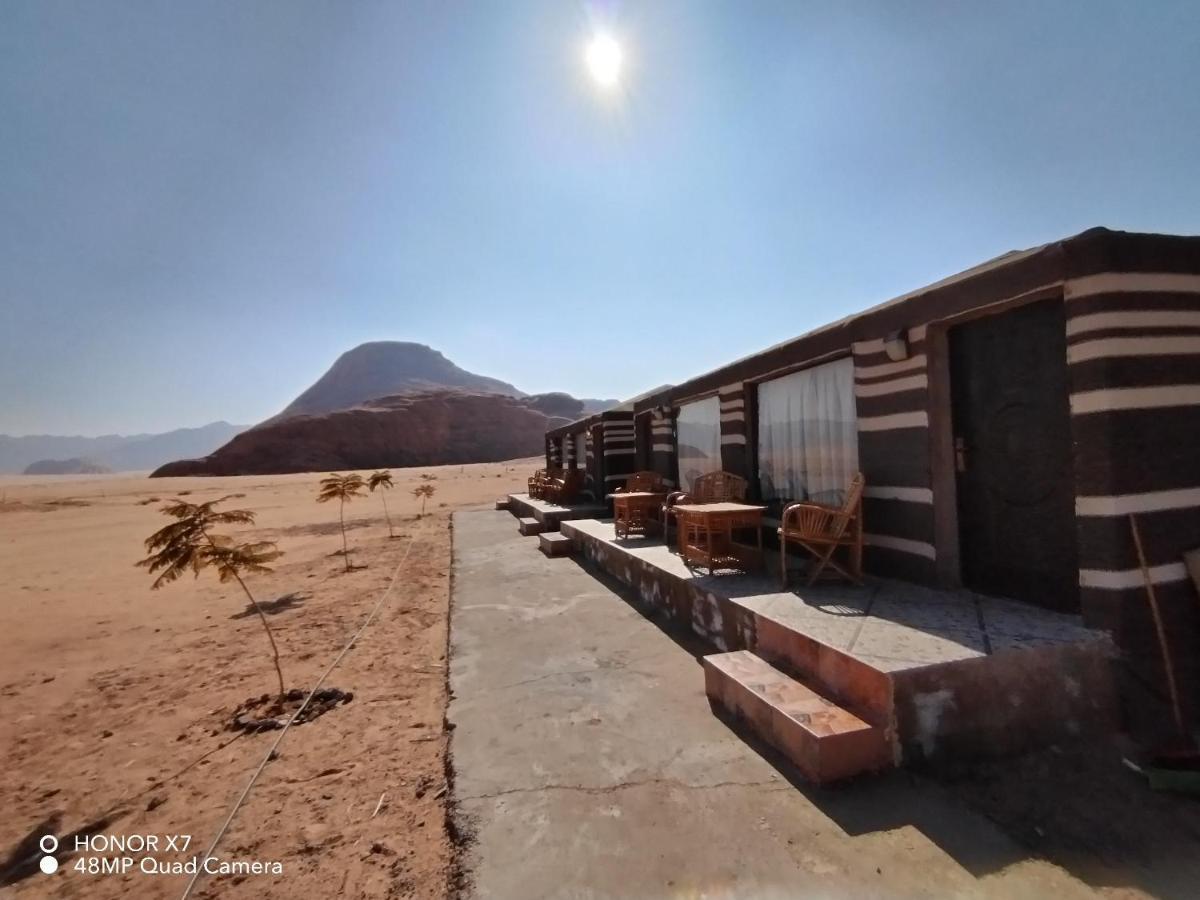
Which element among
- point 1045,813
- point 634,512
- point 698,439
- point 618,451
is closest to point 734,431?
point 698,439

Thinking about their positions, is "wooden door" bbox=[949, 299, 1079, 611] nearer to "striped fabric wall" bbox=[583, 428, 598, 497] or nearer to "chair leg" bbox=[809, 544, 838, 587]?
"chair leg" bbox=[809, 544, 838, 587]

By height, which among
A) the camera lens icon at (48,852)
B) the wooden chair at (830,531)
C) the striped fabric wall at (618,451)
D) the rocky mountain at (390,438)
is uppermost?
the rocky mountain at (390,438)

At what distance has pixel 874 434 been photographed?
501 cm

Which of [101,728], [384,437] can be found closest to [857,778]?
[101,728]

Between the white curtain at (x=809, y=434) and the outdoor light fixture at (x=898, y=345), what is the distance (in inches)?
25.9

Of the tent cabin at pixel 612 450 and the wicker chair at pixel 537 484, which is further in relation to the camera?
the wicker chair at pixel 537 484

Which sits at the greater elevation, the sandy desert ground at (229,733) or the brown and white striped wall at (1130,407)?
the brown and white striped wall at (1130,407)

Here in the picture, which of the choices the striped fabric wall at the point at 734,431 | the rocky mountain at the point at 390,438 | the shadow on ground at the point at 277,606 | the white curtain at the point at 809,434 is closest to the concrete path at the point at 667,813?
the white curtain at the point at 809,434

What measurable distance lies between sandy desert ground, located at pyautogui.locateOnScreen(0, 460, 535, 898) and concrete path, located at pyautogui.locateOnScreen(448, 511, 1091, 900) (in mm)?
312

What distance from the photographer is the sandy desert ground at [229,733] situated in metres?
2.69

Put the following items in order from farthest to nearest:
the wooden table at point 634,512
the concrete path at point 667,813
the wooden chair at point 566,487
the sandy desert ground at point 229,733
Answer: the wooden chair at point 566,487
the wooden table at point 634,512
the sandy desert ground at point 229,733
the concrete path at point 667,813

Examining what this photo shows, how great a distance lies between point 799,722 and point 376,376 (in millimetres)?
178771

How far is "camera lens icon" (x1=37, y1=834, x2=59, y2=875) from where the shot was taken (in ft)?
9.40

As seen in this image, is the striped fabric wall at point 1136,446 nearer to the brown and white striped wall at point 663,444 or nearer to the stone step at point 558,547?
the brown and white striped wall at point 663,444
